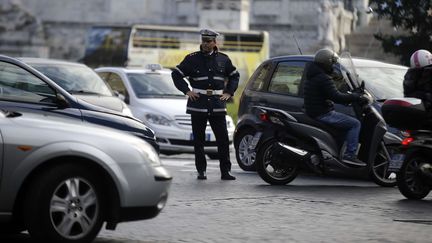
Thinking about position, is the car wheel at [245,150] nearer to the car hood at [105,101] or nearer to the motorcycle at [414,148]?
the car hood at [105,101]

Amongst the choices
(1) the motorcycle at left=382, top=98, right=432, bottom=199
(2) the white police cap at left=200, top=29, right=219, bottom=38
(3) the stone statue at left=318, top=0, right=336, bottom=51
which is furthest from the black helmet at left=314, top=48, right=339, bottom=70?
(3) the stone statue at left=318, top=0, right=336, bottom=51

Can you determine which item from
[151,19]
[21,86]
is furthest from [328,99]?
[151,19]

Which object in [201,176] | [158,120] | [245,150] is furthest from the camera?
[158,120]

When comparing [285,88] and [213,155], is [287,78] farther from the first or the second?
[213,155]

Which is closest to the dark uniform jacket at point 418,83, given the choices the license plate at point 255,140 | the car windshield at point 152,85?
the license plate at point 255,140

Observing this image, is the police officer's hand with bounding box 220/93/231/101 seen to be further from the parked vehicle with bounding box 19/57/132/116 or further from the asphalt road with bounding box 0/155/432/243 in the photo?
the parked vehicle with bounding box 19/57/132/116

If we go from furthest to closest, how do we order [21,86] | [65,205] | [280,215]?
1. [21,86]
2. [280,215]
3. [65,205]

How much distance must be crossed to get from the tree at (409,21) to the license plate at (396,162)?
1274cm

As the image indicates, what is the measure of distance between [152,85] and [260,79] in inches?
183

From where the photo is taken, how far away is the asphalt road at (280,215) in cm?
934

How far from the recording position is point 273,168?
13.8 m

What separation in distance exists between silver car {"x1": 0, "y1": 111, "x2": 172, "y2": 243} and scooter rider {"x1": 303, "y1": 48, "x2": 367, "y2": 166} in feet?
18.0

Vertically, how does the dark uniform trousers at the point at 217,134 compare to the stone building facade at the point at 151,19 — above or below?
above

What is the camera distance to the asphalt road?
934 cm
